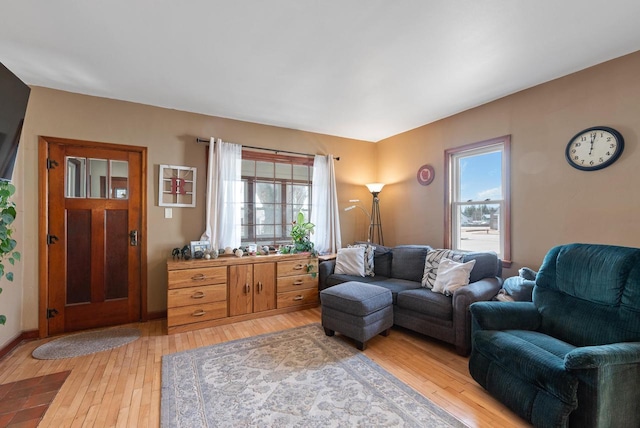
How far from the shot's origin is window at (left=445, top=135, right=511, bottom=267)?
3.11 meters

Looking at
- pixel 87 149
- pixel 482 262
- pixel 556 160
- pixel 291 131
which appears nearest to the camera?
pixel 556 160

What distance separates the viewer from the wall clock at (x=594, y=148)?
7.60ft

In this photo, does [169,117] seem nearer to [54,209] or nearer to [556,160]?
[54,209]

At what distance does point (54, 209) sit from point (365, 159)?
4.22 metres

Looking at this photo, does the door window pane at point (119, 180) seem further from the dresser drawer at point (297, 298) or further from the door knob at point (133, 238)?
the dresser drawer at point (297, 298)

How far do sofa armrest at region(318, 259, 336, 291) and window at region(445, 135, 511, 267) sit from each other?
1.59m

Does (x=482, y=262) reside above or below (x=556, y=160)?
below

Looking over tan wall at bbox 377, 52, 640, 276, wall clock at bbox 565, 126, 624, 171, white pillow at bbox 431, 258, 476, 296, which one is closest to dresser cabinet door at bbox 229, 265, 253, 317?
white pillow at bbox 431, 258, 476, 296

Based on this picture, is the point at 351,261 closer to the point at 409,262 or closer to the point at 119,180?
the point at 409,262

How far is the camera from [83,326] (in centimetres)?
304

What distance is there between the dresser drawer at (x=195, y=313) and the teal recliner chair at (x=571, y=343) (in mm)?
2581

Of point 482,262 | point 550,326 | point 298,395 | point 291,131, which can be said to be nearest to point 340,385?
point 298,395

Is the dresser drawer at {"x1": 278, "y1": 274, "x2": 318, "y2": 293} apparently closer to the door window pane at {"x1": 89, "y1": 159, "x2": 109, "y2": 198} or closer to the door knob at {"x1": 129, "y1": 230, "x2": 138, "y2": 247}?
the door knob at {"x1": 129, "y1": 230, "x2": 138, "y2": 247}

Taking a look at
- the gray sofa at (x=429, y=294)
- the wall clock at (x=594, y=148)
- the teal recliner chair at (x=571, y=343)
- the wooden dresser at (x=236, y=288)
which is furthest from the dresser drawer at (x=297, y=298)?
the wall clock at (x=594, y=148)
